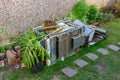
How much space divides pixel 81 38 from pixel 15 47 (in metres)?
1.85

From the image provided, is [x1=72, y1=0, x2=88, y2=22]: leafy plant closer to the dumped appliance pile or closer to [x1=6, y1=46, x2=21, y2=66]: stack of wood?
the dumped appliance pile

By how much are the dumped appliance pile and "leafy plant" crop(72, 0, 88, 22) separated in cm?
111

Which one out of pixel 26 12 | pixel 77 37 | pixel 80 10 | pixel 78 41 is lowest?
pixel 78 41

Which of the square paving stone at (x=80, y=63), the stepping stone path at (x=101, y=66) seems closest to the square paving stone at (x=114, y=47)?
the stepping stone path at (x=101, y=66)

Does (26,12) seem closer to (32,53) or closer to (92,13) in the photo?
(32,53)

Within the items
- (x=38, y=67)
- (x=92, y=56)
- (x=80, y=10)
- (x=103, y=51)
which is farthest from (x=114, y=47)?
(x=38, y=67)

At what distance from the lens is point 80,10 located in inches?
260

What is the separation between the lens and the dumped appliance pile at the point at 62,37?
4666mm

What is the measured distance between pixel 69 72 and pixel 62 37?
924mm

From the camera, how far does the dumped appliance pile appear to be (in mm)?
4666

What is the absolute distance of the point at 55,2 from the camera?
611cm

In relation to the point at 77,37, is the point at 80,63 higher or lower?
lower

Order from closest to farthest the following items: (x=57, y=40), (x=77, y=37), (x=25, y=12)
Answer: (x=57, y=40) → (x=77, y=37) → (x=25, y=12)

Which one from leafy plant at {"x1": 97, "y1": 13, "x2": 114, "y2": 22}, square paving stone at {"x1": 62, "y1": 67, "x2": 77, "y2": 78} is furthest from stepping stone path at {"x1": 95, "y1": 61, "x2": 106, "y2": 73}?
leafy plant at {"x1": 97, "y1": 13, "x2": 114, "y2": 22}
